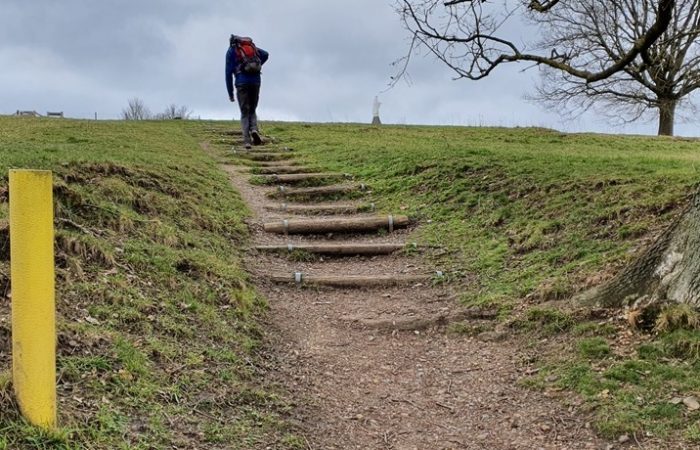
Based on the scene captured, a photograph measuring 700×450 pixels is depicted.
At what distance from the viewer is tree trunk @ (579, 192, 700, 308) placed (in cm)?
383

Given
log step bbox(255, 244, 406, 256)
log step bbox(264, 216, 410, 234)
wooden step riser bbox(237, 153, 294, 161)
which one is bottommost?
log step bbox(255, 244, 406, 256)

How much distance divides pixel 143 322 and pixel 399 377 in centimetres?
178

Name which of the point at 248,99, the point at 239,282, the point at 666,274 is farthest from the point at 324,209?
the point at 666,274

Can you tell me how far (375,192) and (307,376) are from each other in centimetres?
543

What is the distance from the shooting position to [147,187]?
22.4 feet

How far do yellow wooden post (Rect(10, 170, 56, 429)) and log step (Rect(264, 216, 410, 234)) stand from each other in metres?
5.15

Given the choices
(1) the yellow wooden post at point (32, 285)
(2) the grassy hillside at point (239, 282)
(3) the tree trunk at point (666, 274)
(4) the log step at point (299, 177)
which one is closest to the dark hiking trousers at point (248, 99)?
(4) the log step at point (299, 177)

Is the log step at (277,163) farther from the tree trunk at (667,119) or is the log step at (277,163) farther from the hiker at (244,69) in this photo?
the tree trunk at (667,119)

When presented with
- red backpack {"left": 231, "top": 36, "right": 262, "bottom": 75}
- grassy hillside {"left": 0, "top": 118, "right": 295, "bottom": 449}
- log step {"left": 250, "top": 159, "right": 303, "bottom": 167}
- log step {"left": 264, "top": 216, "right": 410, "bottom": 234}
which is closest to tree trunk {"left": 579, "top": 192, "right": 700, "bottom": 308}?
grassy hillside {"left": 0, "top": 118, "right": 295, "bottom": 449}

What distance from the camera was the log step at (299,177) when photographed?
10211 mm

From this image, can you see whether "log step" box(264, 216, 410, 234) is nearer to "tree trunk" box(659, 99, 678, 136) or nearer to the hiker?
the hiker

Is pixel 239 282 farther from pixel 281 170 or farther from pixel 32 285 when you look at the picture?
pixel 281 170

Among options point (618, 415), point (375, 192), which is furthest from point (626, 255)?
point (375, 192)

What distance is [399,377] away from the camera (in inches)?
165
